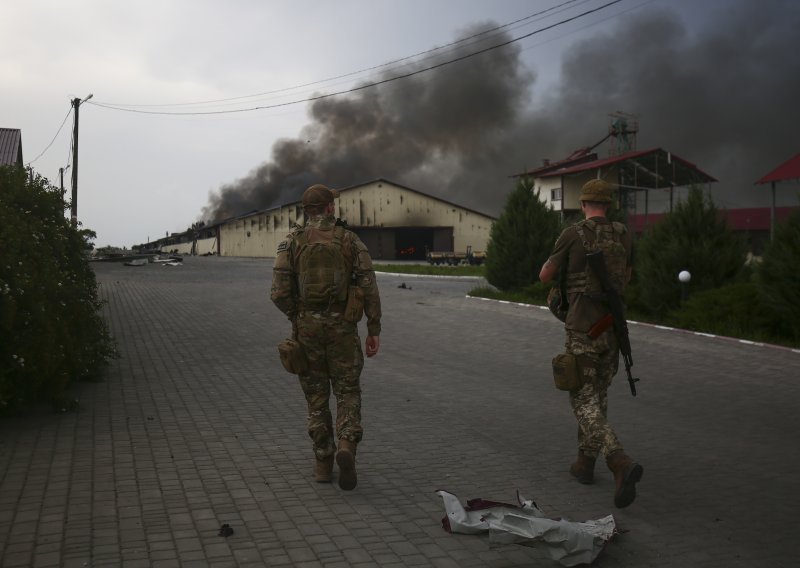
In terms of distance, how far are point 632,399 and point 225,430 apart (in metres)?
4.10

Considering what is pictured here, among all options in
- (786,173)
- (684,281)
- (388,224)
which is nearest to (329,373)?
(684,281)

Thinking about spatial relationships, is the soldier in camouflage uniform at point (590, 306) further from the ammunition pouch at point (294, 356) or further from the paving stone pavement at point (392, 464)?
the ammunition pouch at point (294, 356)

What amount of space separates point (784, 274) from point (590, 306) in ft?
27.3

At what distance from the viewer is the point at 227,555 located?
14.1 feet

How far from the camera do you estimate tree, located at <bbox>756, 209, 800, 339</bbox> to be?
12586 millimetres

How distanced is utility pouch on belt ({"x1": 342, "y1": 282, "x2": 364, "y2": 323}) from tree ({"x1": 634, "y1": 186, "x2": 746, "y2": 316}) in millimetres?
11084

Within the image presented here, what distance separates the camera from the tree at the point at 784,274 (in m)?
12.6

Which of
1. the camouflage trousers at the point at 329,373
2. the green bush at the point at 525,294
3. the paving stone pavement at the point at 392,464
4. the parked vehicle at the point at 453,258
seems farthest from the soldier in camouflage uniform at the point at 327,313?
the parked vehicle at the point at 453,258

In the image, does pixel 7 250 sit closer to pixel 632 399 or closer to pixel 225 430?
pixel 225 430

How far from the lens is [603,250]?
560 cm

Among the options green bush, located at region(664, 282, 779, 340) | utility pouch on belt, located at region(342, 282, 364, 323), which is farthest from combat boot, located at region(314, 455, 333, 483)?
green bush, located at region(664, 282, 779, 340)

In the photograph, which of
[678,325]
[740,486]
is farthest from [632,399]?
[678,325]

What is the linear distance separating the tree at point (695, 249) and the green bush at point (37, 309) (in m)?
9.91

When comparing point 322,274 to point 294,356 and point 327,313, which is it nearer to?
point 327,313
